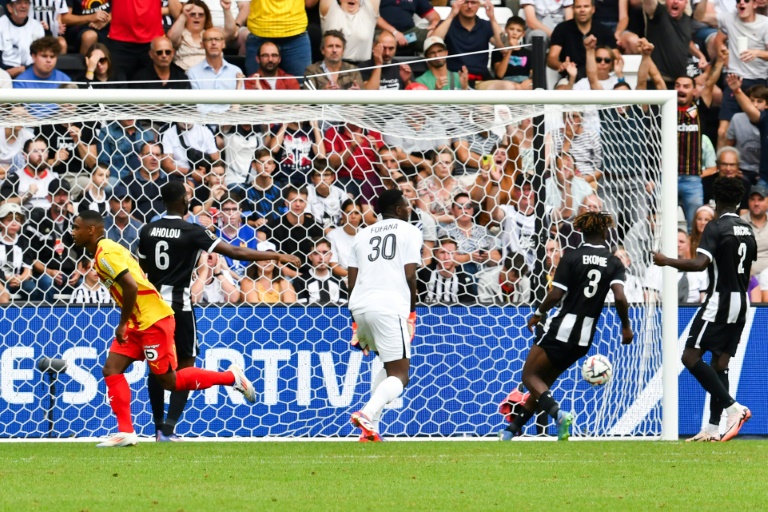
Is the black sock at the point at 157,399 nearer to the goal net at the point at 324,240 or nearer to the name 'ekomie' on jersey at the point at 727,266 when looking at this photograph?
the goal net at the point at 324,240

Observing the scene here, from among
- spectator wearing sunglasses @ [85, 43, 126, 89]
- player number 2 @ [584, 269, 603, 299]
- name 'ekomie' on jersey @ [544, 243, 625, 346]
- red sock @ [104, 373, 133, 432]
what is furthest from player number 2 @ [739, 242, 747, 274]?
spectator wearing sunglasses @ [85, 43, 126, 89]

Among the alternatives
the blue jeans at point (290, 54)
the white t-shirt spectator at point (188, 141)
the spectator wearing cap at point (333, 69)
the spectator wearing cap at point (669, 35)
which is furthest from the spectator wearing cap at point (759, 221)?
the white t-shirt spectator at point (188, 141)

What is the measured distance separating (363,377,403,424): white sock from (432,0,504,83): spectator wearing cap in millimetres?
6441

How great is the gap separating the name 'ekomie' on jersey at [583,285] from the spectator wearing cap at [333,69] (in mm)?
4568

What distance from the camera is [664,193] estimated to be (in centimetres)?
1057

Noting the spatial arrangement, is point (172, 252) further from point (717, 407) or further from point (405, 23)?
point (405, 23)

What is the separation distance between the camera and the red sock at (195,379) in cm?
930

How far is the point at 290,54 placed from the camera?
14430 millimetres

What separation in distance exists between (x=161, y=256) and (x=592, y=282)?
336cm

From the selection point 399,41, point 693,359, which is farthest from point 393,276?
point 399,41

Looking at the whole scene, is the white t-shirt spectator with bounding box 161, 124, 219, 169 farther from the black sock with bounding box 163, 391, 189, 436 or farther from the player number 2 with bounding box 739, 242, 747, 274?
the player number 2 with bounding box 739, 242, 747, 274

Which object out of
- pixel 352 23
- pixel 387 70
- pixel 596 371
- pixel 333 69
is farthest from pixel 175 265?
pixel 352 23

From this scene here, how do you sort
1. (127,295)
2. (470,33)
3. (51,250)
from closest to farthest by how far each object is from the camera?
1. (127,295)
2. (51,250)
3. (470,33)

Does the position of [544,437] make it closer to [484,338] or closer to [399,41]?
[484,338]
